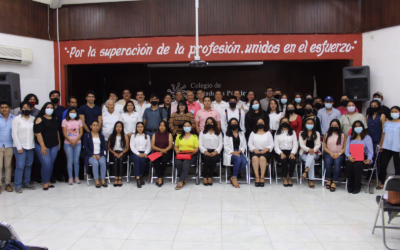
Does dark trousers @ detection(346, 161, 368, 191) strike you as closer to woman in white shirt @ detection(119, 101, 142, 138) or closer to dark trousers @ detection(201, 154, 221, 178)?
dark trousers @ detection(201, 154, 221, 178)

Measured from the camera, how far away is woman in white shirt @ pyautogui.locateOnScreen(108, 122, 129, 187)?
18.5ft

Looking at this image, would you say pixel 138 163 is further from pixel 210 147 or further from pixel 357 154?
pixel 357 154

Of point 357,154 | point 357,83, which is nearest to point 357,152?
point 357,154

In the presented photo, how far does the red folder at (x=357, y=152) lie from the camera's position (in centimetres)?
504

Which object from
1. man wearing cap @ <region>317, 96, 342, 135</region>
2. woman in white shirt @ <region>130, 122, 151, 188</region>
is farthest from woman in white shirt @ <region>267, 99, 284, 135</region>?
woman in white shirt @ <region>130, 122, 151, 188</region>

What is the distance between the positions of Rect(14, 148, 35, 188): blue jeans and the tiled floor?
0.25 m

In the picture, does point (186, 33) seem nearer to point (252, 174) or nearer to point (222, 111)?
point (222, 111)

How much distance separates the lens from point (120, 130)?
5695 millimetres

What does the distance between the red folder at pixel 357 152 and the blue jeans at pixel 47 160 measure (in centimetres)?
483

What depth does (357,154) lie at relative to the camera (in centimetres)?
506

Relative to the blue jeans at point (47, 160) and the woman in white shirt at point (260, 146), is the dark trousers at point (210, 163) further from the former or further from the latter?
the blue jeans at point (47, 160)

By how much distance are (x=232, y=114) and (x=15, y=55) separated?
4.43 meters

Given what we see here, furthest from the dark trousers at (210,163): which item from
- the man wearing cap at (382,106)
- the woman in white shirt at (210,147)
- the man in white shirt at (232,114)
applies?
the man wearing cap at (382,106)

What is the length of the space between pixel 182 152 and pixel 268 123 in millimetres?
1611
